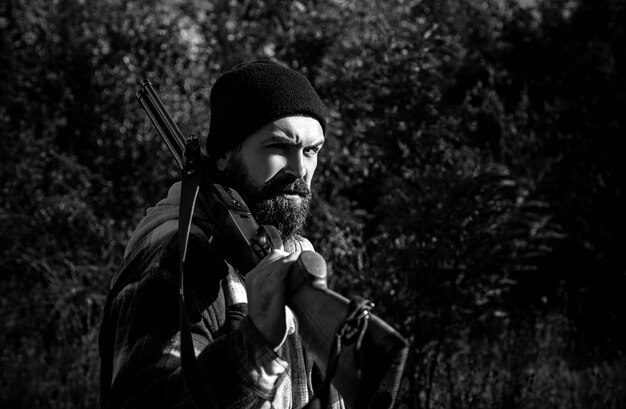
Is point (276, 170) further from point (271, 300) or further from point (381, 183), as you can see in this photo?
point (381, 183)

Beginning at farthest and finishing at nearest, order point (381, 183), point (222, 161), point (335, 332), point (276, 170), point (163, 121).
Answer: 1. point (381, 183)
2. point (163, 121)
3. point (222, 161)
4. point (276, 170)
5. point (335, 332)

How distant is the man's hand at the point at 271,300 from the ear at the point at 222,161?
0.75 metres

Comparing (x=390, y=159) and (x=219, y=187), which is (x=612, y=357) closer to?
(x=390, y=159)

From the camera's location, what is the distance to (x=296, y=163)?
2197mm

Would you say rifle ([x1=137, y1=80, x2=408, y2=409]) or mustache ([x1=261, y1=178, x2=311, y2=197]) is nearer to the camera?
rifle ([x1=137, y1=80, x2=408, y2=409])

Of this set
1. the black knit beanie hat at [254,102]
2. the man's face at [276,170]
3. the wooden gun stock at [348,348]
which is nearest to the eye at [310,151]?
the man's face at [276,170]

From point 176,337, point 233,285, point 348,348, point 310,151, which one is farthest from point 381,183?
point 348,348

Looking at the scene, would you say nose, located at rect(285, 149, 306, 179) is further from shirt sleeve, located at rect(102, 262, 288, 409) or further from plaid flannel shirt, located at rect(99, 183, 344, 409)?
shirt sleeve, located at rect(102, 262, 288, 409)

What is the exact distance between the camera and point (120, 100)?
6789mm

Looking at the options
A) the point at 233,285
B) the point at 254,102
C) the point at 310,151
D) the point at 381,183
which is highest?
the point at 254,102

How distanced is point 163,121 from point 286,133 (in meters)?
0.51

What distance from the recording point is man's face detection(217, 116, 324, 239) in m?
2.19

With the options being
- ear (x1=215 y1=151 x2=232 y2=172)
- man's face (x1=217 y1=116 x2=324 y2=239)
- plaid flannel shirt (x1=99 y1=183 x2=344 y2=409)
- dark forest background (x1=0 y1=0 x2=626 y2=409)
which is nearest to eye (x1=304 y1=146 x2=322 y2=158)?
man's face (x1=217 y1=116 x2=324 y2=239)

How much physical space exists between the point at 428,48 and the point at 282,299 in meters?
4.67
